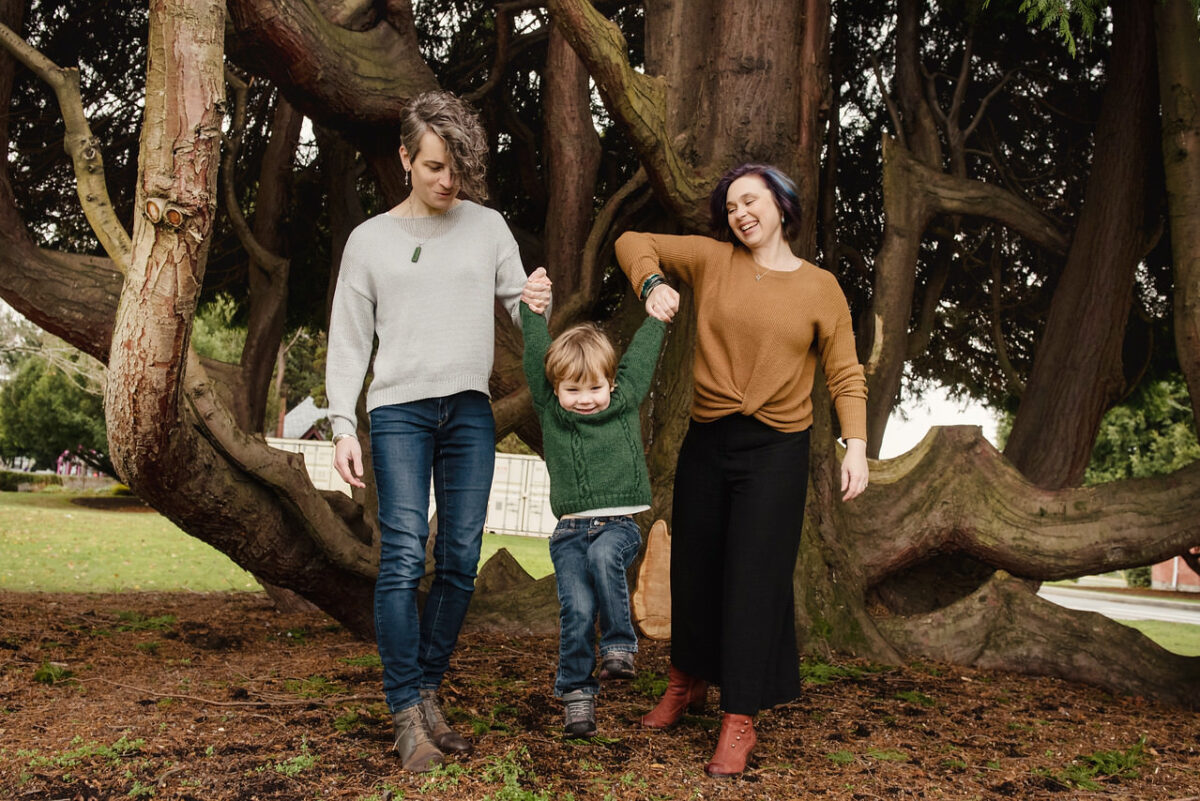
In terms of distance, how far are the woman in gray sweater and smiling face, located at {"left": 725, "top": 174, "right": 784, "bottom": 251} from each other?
84 cm

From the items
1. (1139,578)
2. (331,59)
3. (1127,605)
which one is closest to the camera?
(331,59)

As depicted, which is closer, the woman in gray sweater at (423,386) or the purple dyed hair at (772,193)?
the woman in gray sweater at (423,386)

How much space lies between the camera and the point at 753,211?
11.6ft

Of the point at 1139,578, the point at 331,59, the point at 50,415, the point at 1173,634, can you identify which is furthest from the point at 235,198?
the point at 50,415

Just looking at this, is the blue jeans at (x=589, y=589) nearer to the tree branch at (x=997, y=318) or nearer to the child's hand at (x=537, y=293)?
the child's hand at (x=537, y=293)

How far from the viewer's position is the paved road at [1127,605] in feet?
54.6

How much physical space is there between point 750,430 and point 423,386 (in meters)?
1.09

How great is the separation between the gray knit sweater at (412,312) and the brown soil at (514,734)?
113 cm

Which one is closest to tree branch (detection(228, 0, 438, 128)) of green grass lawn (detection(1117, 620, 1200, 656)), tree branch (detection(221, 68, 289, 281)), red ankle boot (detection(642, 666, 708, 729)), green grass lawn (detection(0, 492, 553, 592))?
tree branch (detection(221, 68, 289, 281))

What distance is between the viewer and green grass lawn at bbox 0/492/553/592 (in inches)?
442

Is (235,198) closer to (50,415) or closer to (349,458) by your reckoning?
(349,458)

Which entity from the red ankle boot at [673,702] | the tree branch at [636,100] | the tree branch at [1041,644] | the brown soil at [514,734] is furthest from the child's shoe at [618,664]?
the tree branch at [1041,644]

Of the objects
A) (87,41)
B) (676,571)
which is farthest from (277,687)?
(87,41)

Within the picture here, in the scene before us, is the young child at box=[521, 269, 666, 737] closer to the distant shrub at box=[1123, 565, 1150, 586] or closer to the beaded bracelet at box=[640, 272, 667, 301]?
the beaded bracelet at box=[640, 272, 667, 301]
